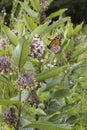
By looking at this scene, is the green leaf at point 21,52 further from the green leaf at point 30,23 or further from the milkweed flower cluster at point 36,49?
the green leaf at point 30,23

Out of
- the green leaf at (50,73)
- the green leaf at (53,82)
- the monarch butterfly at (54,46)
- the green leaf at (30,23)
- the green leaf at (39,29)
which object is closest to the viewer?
the green leaf at (50,73)

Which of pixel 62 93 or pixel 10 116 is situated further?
pixel 62 93

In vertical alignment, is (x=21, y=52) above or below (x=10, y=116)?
above

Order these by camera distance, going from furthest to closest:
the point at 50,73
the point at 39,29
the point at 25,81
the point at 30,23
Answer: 1. the point at 30,23
2. the point at 39,29
3. the point at 50,73
4. the point at 25,81

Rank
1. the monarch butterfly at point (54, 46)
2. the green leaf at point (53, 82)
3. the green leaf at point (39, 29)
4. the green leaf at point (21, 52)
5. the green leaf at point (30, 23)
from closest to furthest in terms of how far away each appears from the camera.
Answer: the green leaf at point (21, 52)
the green leaf at point (39, 29)
the green leaf at point (53, 82)
the green leaf at point (30, 23)
the monarch butterfly at point (54, 46)

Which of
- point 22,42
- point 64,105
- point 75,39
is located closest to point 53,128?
point 22,42

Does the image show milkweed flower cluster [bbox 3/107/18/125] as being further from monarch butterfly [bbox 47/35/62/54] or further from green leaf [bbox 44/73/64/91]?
monarch butterfly [bbox 47/35/62/54]

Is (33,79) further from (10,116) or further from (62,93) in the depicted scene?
(62,93)

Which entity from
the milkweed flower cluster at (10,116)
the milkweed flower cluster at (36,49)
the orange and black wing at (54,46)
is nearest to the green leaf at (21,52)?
the milkweed flower cluster at (36,49)

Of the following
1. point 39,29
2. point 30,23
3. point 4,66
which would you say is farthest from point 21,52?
point 30,23

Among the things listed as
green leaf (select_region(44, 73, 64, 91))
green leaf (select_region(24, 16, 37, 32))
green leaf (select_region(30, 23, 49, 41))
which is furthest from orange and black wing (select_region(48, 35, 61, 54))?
green leaf (select_region(30, 23, 49, 41))
